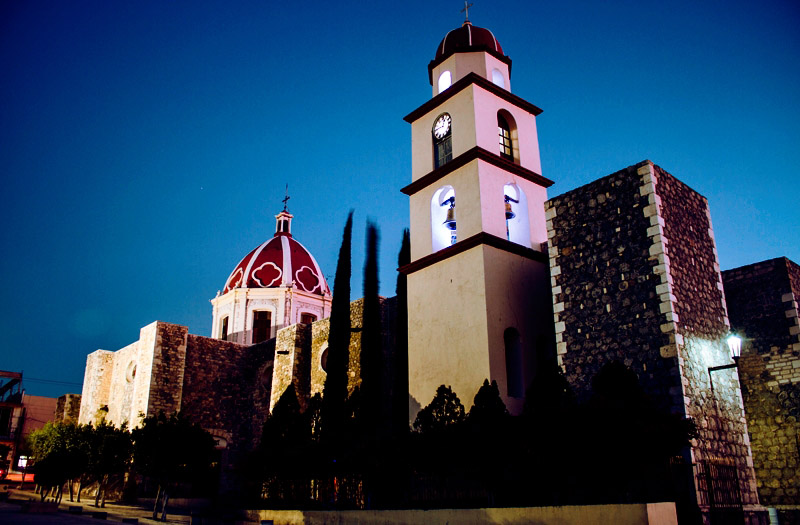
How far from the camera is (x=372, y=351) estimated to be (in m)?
17.7

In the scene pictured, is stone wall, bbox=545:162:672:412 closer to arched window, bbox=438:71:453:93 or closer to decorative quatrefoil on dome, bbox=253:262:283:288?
arched window, bbox=438:71:453:93

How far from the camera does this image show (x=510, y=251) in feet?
44.3

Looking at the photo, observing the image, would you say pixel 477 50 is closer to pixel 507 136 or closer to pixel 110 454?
pixel 507 136

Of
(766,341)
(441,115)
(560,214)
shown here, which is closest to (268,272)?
(441,115)

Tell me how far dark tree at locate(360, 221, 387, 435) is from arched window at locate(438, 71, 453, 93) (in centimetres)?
578

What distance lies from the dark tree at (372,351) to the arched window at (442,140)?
481 cm

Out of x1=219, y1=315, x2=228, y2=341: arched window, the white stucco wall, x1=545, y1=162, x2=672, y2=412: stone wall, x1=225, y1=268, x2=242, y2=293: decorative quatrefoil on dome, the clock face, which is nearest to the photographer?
x1=545, y1=162, x2=672, y2=412: stone wall

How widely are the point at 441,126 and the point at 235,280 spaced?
19754 mm

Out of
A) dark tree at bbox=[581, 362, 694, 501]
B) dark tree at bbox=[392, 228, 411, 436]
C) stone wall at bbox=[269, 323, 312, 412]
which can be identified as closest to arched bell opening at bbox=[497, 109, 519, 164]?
dark tree at bbox=[392, 228, 411, 436]

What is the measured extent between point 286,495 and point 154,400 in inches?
415

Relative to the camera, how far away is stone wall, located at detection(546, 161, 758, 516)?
32.7ft

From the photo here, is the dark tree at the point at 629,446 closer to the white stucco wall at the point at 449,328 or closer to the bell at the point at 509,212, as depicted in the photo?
the white stucco wall at the point at 449,328

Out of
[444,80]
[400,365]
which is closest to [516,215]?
[444,80]

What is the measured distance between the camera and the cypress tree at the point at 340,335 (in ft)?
56.3
